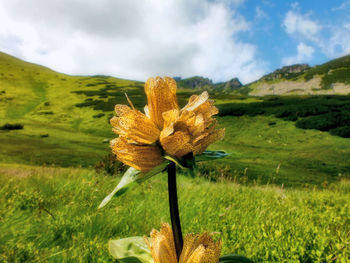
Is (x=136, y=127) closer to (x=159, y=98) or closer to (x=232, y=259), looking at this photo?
(x=159, y=98)

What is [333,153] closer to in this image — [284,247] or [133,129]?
[284,247]

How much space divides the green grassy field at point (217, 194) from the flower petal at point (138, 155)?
15 centimetres

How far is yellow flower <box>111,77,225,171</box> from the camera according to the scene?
0.71 m

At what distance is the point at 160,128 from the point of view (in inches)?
31.6

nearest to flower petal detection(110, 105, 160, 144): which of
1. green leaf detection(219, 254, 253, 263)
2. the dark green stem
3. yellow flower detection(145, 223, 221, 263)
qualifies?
the dark green stem

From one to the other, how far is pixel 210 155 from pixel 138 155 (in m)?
0.22

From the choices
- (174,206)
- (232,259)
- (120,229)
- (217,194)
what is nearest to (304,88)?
(217,194)

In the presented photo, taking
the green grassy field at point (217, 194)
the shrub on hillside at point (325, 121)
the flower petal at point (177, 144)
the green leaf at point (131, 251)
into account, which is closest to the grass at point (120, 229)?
the green grassy field at point (217, 194)

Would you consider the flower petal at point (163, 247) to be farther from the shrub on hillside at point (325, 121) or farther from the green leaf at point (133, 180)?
the shrub on hillside at point (325, 121)

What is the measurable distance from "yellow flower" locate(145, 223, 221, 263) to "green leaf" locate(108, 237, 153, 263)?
0.08 m

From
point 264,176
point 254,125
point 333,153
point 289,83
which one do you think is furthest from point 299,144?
point 289,83

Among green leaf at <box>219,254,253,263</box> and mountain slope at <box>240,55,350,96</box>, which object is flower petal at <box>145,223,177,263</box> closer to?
green leaf at <box>219,254,253,263</box>

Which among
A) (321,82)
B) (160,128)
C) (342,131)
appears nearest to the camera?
(160,128)

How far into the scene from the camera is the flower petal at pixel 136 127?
0.74 m
